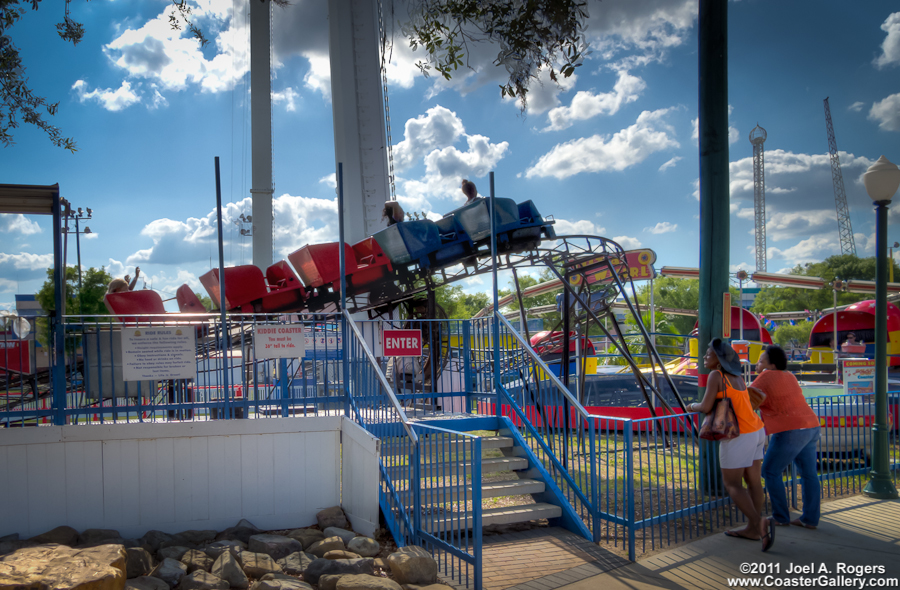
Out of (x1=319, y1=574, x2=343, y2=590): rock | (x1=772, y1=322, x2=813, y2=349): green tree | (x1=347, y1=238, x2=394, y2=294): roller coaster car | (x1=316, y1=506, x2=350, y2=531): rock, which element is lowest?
(x1=772, y1=322, x2=813, y2=349): green tree

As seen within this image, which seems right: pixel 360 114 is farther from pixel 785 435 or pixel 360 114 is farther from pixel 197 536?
pixel 785 435

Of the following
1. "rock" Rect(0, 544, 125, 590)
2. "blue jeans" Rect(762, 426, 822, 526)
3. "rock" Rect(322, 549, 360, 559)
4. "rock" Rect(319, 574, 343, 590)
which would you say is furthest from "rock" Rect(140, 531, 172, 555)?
"blue jeans" Rect(762, 426, 822, 526)

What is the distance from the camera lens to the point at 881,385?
24.2 feet

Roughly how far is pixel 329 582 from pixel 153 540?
2.55 meters

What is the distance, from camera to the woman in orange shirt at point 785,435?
5.78 metres

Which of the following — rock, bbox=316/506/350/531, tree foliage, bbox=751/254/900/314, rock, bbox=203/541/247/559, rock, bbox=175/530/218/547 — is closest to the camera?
rock, bbox=203/541/247/559

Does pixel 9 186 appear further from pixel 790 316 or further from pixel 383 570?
pixel 790 316

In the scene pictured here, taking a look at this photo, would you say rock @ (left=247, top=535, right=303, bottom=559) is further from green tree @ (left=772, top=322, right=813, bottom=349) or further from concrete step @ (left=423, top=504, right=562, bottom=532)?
green tree @ (left=772, top=322, right=813, bottom=349)

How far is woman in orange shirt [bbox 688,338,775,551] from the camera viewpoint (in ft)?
17.7

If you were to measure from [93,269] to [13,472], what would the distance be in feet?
156

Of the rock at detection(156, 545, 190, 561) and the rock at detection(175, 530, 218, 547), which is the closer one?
the rock at detection(156, 545, 190, 561)

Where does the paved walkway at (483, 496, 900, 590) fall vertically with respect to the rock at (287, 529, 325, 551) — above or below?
above

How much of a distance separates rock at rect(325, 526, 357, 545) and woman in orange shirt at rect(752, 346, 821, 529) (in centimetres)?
437

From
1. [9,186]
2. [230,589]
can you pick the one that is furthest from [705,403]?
[9,186]
